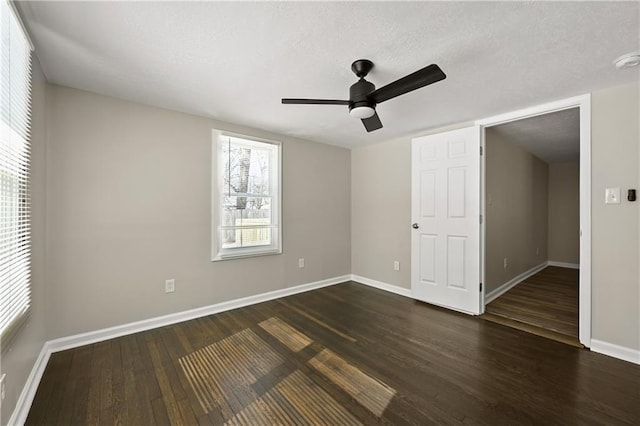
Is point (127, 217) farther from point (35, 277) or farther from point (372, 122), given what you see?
point (372, 122)

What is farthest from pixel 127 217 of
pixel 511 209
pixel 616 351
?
pixel 511 209

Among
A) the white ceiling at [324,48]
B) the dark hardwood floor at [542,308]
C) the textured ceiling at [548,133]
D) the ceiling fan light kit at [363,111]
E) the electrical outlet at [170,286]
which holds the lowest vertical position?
the dark hardwood floor at [542,308]

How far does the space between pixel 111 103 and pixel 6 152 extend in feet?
4.59

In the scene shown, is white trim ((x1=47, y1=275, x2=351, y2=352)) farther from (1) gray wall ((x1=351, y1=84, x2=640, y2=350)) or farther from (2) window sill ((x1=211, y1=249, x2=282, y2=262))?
(1) gray wall ((x1=351, y1=84, x2=640, y2=350))

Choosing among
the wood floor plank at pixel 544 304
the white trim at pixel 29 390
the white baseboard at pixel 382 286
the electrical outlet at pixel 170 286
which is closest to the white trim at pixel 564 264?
the wood floor plank at pixel 544 304

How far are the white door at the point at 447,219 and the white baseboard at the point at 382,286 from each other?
19 cm

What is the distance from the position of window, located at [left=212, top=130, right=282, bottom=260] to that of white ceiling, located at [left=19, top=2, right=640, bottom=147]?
0.77m

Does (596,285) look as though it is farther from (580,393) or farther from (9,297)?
(9,297)

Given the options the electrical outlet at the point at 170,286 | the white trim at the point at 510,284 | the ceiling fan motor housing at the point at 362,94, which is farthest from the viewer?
the white trim at the point at 510,284

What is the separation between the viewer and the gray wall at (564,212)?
556 cm

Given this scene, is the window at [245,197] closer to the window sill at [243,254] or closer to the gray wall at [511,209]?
the window sill at [243,254]

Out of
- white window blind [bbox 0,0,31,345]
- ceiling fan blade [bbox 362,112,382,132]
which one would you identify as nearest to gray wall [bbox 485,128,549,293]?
ceiling fan blade [bbox 362,112,382,132]

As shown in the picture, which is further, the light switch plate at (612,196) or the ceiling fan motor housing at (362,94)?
the light switch plate at (612,196)

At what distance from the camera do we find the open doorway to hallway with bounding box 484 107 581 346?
313 centimetres
